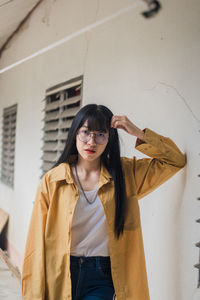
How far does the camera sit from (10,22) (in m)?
4.93

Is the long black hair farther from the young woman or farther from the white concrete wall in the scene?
the white concrete wall

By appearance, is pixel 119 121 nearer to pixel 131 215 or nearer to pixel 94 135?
pixel 94 135

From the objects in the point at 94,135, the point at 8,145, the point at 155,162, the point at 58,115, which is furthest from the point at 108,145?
the point at 8,145

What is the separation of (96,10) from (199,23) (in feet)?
4.61

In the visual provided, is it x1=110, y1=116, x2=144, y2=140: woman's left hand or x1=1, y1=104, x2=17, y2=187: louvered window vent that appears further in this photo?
x1=1, y1=104, x2=17, y2=187: louvered window vent

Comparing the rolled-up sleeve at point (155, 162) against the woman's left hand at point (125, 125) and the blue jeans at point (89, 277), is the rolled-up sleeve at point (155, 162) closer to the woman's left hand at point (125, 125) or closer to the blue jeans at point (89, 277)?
the woman's left hand at point (125, 125)

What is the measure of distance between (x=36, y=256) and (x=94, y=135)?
25.5 inches

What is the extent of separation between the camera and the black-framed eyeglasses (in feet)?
5.57

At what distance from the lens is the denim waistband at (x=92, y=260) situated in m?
1.62

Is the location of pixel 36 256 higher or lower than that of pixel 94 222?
lower

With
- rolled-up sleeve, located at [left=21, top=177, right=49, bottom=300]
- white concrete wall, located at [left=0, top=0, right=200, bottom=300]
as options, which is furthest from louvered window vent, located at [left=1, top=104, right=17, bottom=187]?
rolled-up sleeve, located at [left=21, top=177, right=49, bottom=300]

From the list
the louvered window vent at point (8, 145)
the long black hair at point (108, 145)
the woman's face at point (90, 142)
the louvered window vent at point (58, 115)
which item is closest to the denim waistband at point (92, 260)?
the long black hair at point (108, 145)

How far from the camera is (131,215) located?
171 centimetres

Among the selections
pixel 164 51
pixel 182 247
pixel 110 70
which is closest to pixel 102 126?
pixel 164 51
